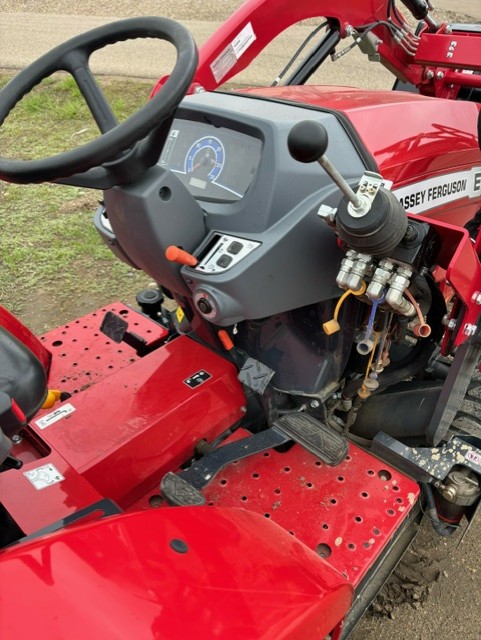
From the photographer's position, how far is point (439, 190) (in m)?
1.93

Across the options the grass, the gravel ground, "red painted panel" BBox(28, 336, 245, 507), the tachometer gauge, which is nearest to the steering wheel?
the tachometer gauge

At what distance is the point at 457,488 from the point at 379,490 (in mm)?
232

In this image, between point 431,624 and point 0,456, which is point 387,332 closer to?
point 431,624

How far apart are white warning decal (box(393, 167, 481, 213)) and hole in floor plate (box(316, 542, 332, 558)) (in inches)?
37.9

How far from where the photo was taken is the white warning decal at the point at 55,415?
161 centimetres

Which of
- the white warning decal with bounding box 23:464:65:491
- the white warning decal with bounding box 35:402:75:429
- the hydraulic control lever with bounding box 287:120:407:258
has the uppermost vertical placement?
the hydraulic control lever with bounding box 287:120:407:258

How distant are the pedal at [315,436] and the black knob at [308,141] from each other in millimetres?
795

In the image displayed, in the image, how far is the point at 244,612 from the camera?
Answer: 919 mm

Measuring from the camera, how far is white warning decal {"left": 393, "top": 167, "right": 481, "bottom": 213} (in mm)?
1807

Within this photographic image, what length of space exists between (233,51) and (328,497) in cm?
152

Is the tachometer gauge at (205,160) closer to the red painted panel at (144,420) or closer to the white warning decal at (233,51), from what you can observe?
the red painted panel at (144,420)

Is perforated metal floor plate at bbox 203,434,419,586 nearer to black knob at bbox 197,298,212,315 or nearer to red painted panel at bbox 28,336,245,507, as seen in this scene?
red painted panel at bbox 28,336,245,507

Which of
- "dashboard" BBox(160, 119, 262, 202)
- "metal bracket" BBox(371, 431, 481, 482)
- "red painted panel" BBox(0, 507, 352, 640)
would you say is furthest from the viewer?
"metal bracket" BBox(371, 431, 481, 482)

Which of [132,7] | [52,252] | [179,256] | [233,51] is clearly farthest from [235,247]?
[132,7]
